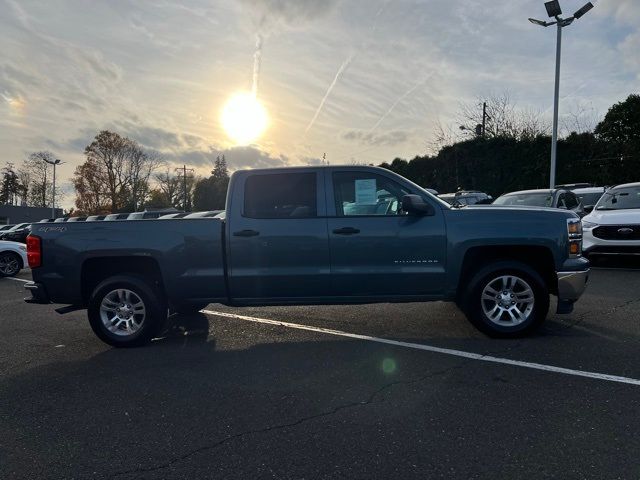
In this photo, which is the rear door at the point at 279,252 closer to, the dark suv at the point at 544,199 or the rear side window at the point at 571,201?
the dark suv at the point at 544,199

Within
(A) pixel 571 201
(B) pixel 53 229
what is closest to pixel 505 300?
(B) pixel 53 229

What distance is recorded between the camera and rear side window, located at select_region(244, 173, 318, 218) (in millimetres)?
5391

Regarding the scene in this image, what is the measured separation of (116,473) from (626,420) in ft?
10.9

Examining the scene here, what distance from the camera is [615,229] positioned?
962 centimetres

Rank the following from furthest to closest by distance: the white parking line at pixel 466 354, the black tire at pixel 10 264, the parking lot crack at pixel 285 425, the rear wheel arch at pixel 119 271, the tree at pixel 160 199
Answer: the tree at pixel 160 199
the black tire at pixel 10 264
the rear wheel arch at pixel 119 271
the white parking line at pixel 466 354
the parking lot crack at pixel 285 425

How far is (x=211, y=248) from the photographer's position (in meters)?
5.32

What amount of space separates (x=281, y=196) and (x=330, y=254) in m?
0.88

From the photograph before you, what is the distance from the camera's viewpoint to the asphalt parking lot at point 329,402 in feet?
9.40

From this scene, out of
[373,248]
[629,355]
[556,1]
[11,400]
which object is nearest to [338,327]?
[373,248]

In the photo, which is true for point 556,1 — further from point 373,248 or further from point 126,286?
point 126,286

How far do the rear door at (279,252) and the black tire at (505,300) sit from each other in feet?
5.34

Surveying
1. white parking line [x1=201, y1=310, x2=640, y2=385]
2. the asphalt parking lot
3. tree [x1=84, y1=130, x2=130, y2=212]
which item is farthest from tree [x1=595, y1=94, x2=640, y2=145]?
tree [x1=84, y1=130, x2=130, y2=212]

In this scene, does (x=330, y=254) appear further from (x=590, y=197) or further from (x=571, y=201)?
(x=590, y=197)

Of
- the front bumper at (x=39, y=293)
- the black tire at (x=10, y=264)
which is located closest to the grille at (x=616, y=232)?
the front bumper at (x=39, y=293)
